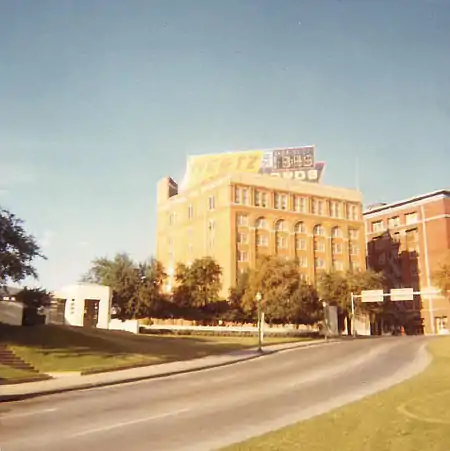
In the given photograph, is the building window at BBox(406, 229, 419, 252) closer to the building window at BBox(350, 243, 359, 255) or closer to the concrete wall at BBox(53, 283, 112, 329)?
the building window at BBox(350, 243, 359, 255)

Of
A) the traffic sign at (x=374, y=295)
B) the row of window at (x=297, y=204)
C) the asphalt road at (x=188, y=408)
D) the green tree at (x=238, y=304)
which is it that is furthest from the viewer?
the row of window at (x=297, y=204)

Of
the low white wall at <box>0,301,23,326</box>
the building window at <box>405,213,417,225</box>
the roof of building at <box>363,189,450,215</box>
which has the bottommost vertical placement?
the low white wall at <box>0,301,23,326</box>

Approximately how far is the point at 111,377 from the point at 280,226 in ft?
218

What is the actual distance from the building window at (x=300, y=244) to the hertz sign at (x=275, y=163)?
13682 mm

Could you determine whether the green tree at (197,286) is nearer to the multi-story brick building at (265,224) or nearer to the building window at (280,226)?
the multi-story brick building at (265,224)

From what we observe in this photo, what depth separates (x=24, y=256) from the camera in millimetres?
39469

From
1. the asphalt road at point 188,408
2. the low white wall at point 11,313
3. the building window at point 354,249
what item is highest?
the building window at point 354,249

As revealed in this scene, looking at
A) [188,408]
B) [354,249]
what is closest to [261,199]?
[354,249]

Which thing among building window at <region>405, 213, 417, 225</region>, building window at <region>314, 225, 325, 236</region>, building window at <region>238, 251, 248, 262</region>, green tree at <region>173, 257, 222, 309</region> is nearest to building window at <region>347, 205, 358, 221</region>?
building window at <region>314, 225, 325, 236</region>

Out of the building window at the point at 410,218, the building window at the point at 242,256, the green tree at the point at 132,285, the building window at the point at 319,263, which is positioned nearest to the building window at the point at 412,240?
the building window at the point at 410,218

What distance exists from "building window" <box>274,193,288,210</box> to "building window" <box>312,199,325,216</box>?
5.87 m

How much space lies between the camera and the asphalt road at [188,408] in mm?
11672

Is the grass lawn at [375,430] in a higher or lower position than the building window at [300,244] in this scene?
lower

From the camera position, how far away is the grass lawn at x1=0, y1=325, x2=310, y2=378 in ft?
97.0
